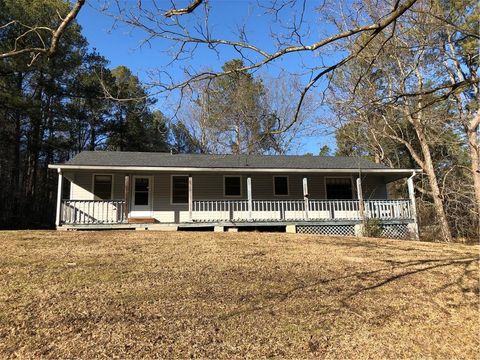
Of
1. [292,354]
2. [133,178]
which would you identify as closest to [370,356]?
[292,354]

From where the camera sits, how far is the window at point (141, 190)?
642 inches

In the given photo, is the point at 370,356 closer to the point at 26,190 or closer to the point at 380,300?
the point at 380,300

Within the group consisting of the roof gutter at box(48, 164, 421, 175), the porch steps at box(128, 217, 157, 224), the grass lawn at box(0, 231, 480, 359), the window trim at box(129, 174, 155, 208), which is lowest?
the grass lawn at box(0, 231, 480, 359)

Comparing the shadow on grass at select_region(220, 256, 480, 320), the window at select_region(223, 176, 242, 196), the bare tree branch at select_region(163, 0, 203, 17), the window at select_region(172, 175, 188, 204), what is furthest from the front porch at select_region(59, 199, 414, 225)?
the bare tree branch at select_region(163, 0, 203, 17)

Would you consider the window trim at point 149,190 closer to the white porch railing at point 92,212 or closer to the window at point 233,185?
the white porch railing at point 92,212

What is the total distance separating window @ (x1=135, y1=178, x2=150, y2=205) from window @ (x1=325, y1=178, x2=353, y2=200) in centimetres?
854

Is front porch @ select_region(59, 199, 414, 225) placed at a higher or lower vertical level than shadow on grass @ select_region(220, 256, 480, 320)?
higher

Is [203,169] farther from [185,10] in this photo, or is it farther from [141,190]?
[185,10]

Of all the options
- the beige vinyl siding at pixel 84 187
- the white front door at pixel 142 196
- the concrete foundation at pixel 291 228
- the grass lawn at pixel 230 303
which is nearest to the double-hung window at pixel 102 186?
the beige vinyl siding at pixel 84 187

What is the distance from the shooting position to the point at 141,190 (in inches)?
645

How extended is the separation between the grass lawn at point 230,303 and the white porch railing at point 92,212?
4.87 m

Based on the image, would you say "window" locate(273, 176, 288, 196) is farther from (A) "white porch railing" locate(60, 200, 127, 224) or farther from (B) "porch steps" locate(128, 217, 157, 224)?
(A) "white porch railing" locate(60, 200, 127, 224)

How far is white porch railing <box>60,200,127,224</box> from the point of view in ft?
46.8

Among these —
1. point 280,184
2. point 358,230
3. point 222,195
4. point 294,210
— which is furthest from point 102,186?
point 358,230
